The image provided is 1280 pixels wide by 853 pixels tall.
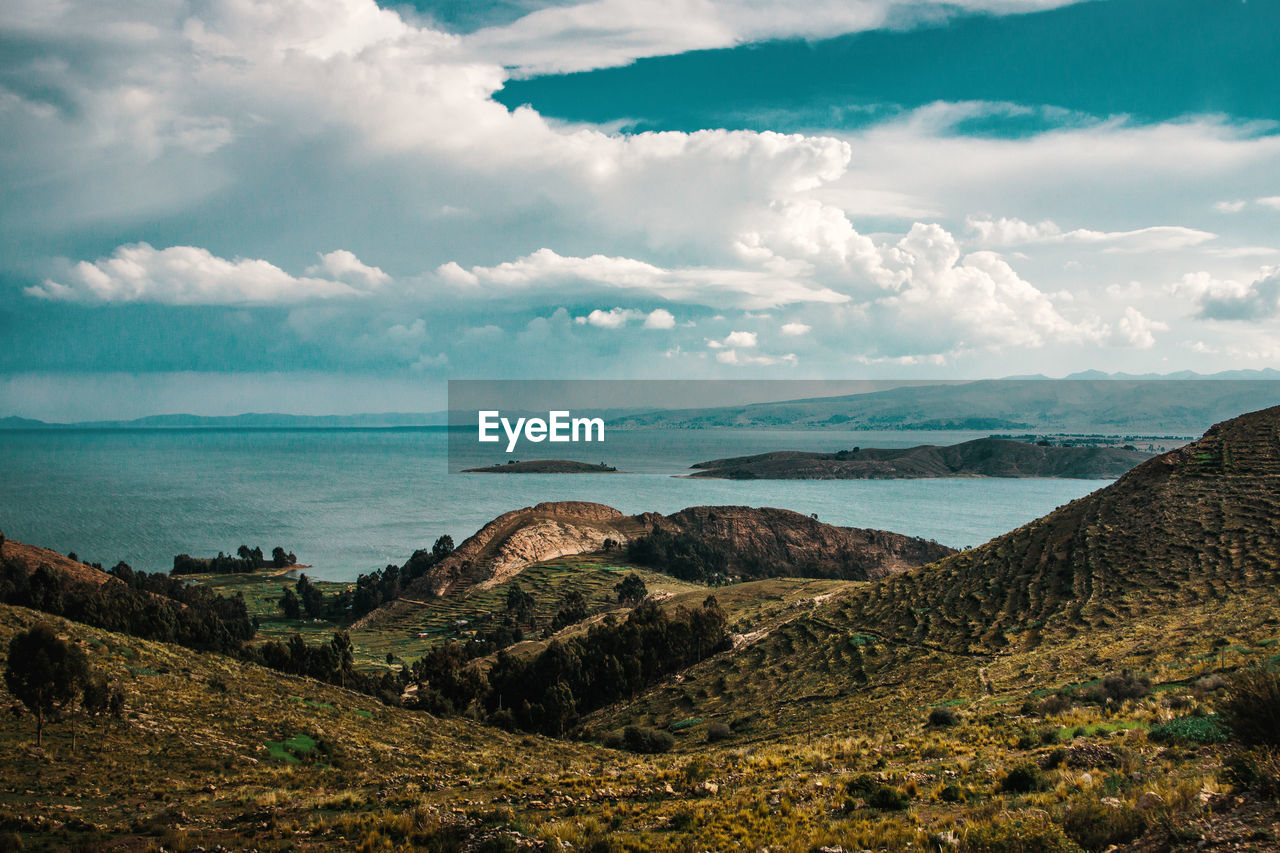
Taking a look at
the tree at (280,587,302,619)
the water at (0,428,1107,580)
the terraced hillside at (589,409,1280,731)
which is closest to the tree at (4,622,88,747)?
the terraced hillside at (589,409,1280,731)

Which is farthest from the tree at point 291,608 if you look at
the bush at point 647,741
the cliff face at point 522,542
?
the bush at point 647,741

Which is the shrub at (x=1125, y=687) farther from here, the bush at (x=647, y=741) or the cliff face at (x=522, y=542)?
the cliff face at (x=522, y=542)

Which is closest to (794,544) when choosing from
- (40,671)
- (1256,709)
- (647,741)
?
(647,741)

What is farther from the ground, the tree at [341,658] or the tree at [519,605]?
the tree at [341,658]

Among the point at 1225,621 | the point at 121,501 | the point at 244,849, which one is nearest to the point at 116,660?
the point at 244,849

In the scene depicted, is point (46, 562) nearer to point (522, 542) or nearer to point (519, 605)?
point (519, 605)
